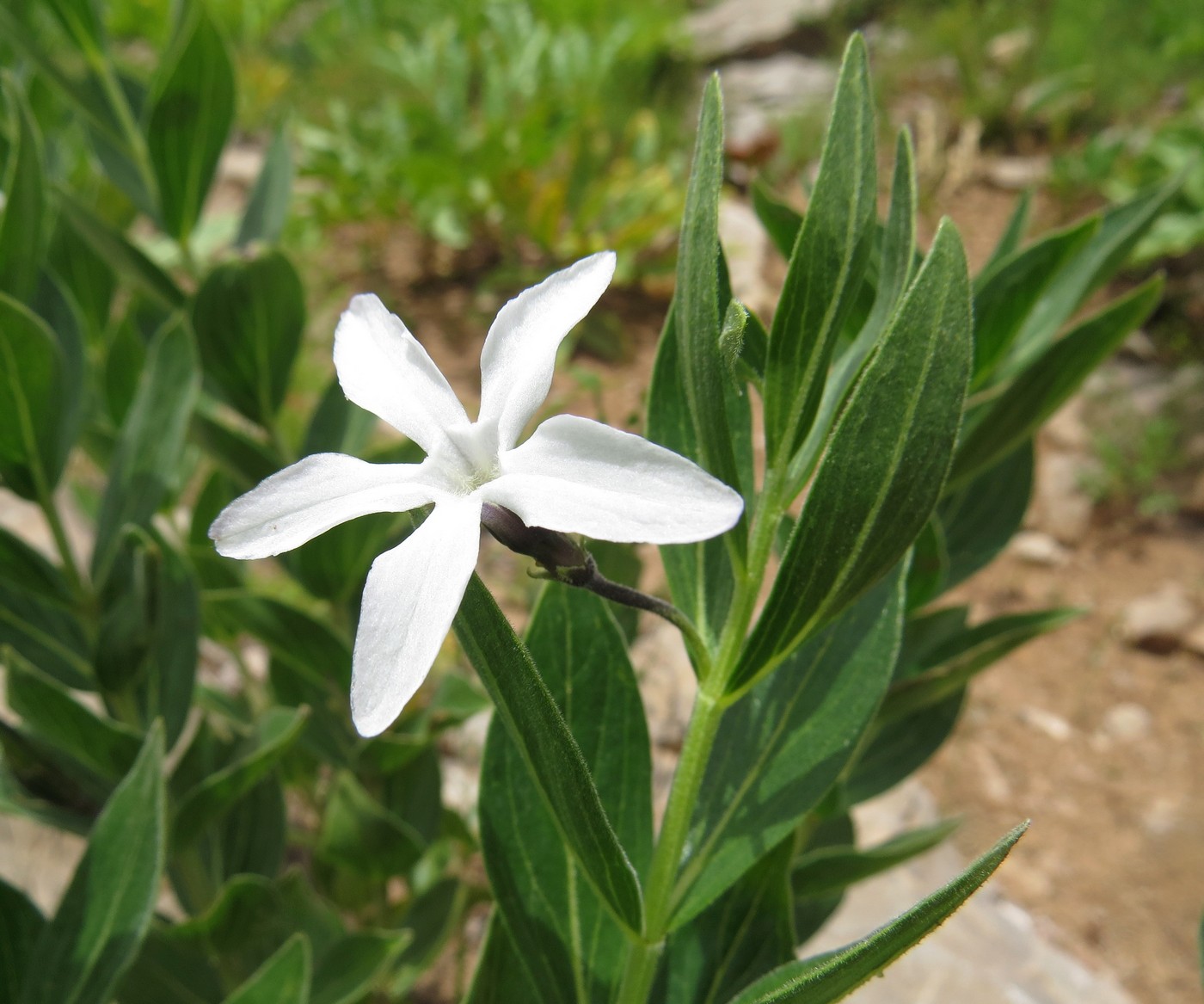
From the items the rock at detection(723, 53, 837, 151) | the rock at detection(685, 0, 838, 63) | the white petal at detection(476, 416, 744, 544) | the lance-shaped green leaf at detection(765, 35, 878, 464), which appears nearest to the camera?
the white petal at detection(476, 416, 744, 544)

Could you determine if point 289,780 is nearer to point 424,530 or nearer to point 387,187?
point 424,530

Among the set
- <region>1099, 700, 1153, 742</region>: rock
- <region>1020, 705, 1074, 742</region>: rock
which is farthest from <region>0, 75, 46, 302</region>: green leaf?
<region>1099, 700, 1153, 742</region>: rock

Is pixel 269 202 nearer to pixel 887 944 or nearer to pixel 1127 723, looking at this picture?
pixel 887 944

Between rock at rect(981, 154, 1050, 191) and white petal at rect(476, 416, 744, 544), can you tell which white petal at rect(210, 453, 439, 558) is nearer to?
white petal at rect(476, 416, 744, 544)

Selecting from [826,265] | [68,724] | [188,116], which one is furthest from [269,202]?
[826,265]

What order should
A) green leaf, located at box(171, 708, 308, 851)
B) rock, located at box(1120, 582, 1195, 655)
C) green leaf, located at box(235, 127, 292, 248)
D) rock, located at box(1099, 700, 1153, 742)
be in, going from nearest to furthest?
green leaf, located at box(171, 708, 308, 851) → green leaf, located at box(235, 127, 292, 248) → rock, located at box(1099, 700, 1153, 742) → rock, located at box(1120, 582, 1195, 655)

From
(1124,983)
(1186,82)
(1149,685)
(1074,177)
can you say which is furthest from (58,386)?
(1186,82)
